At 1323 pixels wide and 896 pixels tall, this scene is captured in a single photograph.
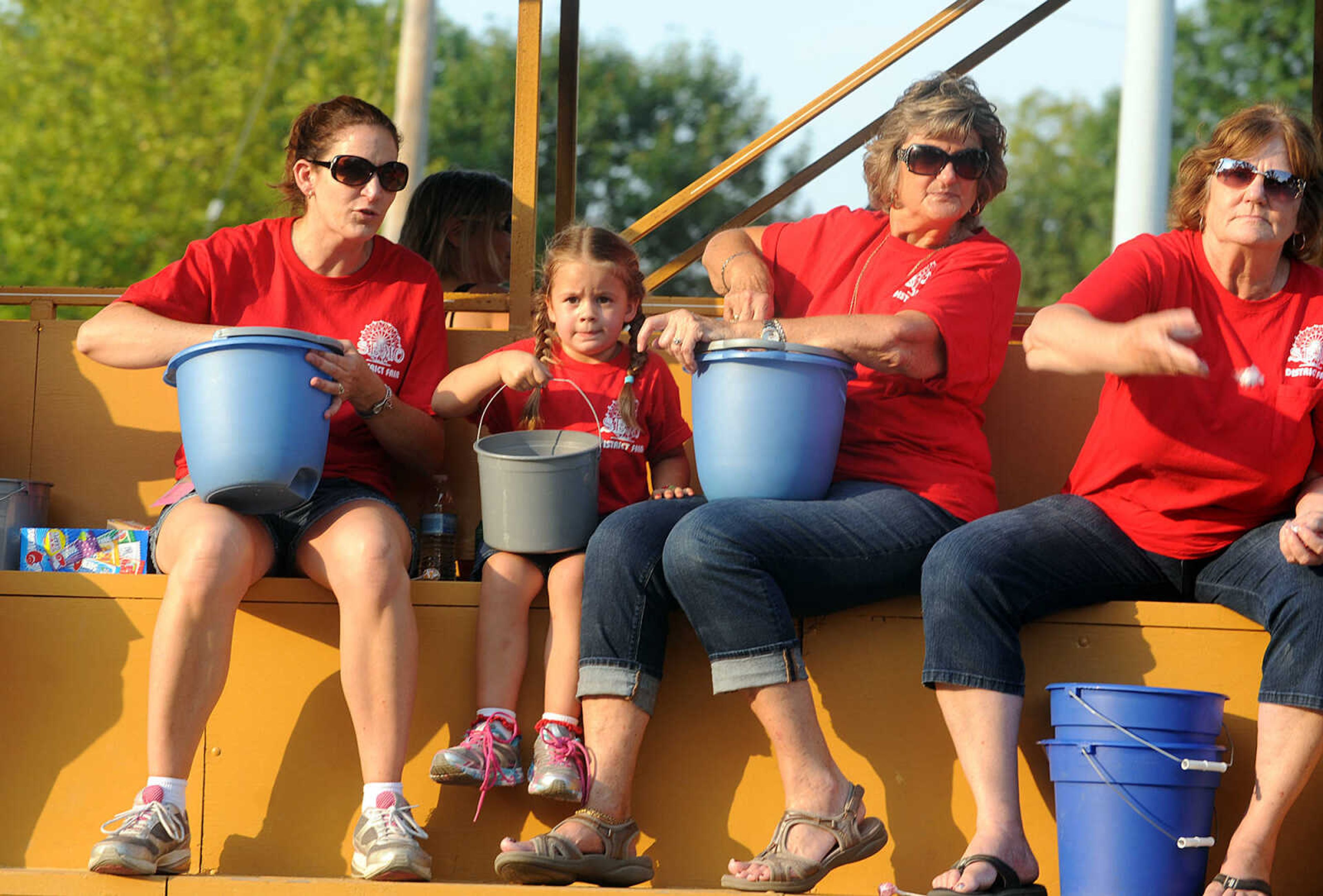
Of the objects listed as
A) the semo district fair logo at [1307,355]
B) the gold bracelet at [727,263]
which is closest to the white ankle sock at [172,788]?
the gold bracelet at [727,263]

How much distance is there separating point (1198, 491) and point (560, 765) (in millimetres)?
1567

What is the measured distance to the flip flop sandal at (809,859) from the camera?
3.02m

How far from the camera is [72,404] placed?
436 cm

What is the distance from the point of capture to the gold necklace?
3.78 m

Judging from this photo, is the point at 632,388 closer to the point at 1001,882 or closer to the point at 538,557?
the point at 538,557


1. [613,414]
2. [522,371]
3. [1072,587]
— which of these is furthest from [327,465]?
[1072,587]

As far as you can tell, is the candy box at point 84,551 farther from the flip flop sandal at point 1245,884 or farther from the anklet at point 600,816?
the flip flop sandal at point 1245,884

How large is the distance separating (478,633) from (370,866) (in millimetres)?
593

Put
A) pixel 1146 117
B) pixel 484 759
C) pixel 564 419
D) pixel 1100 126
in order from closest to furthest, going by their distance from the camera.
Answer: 1. pixel 484 759
2. pixel 564 419
3. pixel 1146 117
4. pixel 1100 126

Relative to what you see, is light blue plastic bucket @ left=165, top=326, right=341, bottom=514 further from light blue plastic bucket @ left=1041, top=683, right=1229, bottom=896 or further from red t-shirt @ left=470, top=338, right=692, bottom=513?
light blue plastic bucket @ left=1041, top=683, right=1229, bottom=896

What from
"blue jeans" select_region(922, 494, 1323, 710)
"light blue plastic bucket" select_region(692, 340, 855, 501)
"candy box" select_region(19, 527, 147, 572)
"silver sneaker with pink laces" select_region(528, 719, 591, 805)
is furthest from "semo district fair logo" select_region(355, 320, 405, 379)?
"blue jeans" select_region(922, 494, 1323, 710)

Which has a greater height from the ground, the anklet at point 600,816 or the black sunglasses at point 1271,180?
the black sunglasses at point 1271,180

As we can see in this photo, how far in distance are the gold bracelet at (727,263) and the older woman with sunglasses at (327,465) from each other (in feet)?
2.47

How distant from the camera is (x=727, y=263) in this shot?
3.97 m
